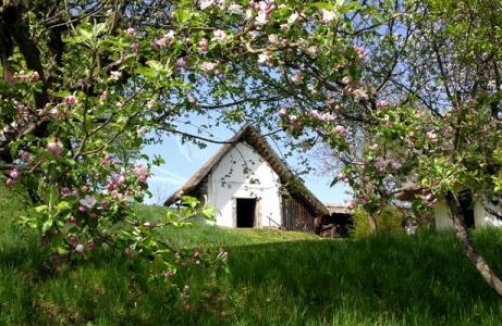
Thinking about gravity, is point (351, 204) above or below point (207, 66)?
below

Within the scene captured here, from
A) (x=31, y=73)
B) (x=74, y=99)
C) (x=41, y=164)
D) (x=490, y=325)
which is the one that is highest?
(x=31, y=73)

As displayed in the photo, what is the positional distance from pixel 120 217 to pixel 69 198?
636 mm

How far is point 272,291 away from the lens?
623 cm

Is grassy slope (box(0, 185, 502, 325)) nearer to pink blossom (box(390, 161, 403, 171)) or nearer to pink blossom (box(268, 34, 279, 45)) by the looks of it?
pink blossom (box(390, 161, 403, 171))

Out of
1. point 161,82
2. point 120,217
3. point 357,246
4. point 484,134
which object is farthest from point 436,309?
point 161,82

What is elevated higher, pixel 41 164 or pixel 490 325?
pixel 41 164

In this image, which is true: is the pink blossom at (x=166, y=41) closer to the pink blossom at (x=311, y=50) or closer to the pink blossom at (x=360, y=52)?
the pink blossom at (x=311, y=50)

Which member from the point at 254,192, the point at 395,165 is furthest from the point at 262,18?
the point at 254,192

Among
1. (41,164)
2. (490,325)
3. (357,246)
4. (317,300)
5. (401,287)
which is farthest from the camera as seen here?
(357,246)

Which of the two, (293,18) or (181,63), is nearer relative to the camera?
(293,18)

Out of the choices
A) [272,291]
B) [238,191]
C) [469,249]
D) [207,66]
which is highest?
[238,191]

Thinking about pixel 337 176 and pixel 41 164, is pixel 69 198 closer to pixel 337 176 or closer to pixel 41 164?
pixel 41 164

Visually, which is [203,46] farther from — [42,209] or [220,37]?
[42,209]

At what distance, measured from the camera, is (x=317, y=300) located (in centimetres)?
625
